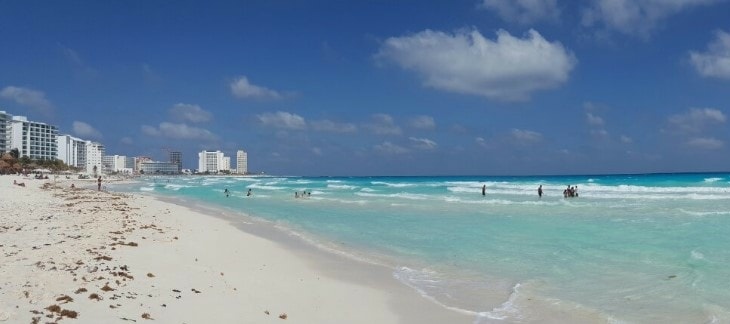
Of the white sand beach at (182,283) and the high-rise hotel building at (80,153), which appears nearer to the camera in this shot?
the white sand beach at (182,283)

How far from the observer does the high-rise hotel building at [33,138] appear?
434 feet

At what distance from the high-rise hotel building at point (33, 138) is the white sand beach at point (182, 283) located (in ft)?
472

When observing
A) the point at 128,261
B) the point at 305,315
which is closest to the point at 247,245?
the point at 128,261

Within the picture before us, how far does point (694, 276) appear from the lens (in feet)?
32.0

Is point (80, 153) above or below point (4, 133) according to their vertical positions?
below

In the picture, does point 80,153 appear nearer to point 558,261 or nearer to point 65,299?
point 558,261

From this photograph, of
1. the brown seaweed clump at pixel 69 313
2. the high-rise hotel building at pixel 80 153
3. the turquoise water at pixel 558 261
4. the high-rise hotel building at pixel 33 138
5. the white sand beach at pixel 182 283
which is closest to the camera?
the brown seaweed clump at pixel 69 313

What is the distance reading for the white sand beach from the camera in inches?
249

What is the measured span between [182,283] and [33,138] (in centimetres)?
15989

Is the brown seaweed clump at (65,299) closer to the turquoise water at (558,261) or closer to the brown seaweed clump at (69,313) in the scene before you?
the brown seaweed clump at (69,313)

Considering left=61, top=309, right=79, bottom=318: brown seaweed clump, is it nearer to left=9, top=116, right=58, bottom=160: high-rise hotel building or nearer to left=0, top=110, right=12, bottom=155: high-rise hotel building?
left=0, top=110, right=12, bottom=155: high-rise hotel building

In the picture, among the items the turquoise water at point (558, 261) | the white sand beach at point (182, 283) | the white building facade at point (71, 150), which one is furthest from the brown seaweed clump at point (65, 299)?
the white building facade at point (71, 150)

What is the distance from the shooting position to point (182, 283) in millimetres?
8211

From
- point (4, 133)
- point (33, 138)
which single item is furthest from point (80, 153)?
point (4, 133)
